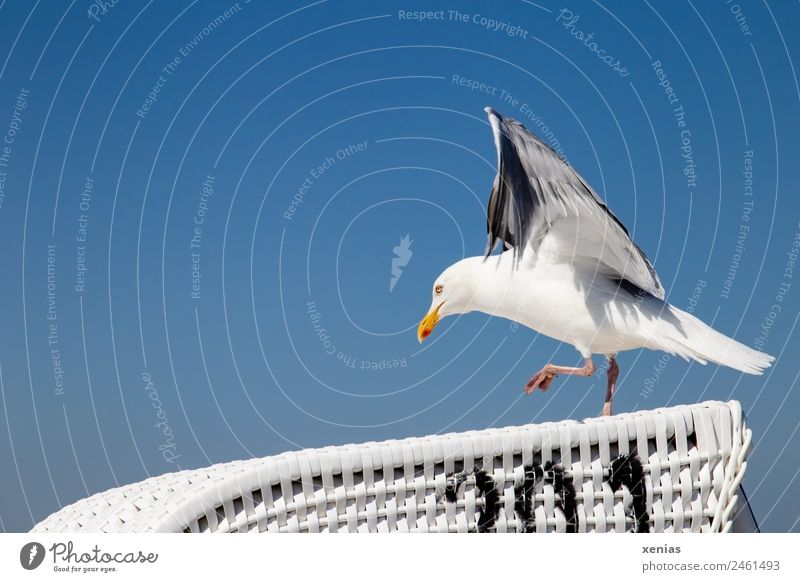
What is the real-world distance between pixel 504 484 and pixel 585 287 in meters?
1.04

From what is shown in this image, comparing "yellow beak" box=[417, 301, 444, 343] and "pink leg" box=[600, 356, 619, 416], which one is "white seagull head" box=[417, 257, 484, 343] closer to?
"yellow beak" box=[417, 301, 444, 343]

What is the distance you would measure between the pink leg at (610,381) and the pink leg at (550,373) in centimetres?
5

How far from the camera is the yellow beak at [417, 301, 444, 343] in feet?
8.29

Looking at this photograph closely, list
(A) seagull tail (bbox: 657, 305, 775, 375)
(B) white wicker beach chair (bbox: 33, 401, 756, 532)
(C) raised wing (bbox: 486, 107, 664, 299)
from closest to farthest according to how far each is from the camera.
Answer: (B) white wicker beach chair (bbox: 33, 401, 756, 532) < (C) raised wing (bbox: 486, 107, 664, 299) < (A) seagull tail (bbox: 657, 305, 775, 375)

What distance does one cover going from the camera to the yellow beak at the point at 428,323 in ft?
8.29

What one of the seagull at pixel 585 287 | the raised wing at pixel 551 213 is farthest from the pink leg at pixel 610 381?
the raised wing at pixel 551 213

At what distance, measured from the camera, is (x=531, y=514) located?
1.39 m

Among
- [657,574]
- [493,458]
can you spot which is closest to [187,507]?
[493,458]

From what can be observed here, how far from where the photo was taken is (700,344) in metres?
2.31

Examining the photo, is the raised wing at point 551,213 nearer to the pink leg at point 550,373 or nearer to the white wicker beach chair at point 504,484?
the pink leg at point 550,373

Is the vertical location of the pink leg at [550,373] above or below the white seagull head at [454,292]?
below

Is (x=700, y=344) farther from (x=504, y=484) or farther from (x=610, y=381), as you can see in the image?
(x=504, y=484)

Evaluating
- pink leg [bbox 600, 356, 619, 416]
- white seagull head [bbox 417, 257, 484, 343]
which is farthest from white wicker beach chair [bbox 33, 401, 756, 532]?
white seagull head [bbox 417, 257, 484, 343]

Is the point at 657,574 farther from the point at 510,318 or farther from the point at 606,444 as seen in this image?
the point at 510,318
